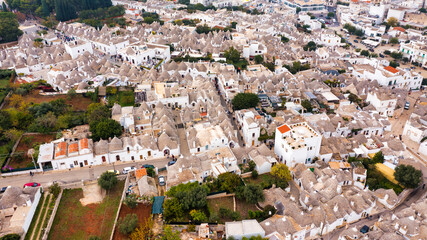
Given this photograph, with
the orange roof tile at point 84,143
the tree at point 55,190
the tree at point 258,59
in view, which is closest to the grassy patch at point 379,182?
the orange roof tile at point 84,143

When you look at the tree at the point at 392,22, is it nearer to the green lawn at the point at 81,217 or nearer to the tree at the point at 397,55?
the tree at the point at 397,55

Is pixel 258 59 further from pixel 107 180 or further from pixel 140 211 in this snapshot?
pixel 140 211

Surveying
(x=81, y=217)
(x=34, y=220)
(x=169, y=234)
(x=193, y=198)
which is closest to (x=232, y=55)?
(x=193, y=198)

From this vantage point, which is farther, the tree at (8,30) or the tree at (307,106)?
the tree at (8,30)

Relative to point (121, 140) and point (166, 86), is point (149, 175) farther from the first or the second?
point (166, 86)

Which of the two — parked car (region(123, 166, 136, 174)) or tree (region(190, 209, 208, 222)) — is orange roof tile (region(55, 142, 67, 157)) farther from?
tree (region(190, 209, 208, 222))

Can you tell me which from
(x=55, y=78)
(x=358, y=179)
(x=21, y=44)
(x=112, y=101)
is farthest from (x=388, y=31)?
(x=21, y=44)
